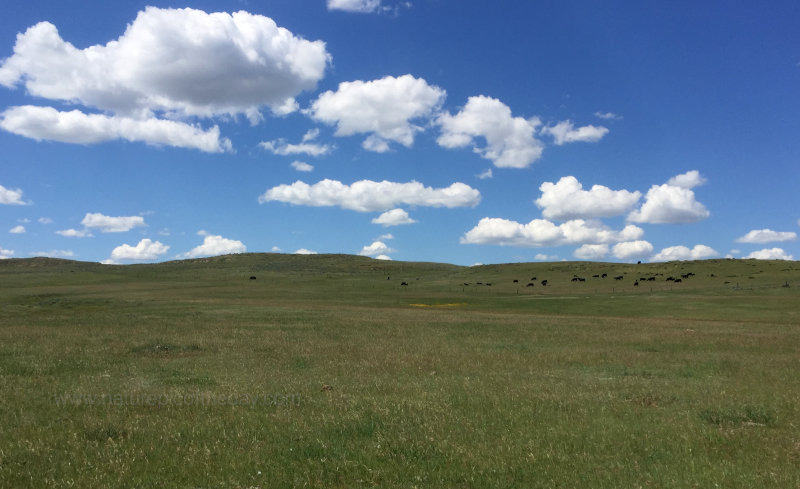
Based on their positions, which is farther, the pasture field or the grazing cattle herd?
the grazing cattle herd

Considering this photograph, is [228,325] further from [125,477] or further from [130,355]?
[125,477]

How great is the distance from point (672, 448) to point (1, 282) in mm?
135924

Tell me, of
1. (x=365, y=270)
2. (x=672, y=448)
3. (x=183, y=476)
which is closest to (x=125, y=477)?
(x=183, y=476)

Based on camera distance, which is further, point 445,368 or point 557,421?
point 445,368

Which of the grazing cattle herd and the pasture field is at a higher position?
the grazing cattle herd

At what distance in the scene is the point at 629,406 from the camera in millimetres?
→ 13445

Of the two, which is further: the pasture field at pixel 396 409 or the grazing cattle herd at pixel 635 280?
the grazing cattle herd at pixel 635 280

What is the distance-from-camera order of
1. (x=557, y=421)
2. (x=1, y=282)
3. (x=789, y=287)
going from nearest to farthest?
(x=557, y=421)
(x=789, y=287)
(x=1, y=282)

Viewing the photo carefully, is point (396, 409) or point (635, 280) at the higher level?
point (635, 280)

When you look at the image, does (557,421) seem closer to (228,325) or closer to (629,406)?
(629,406)

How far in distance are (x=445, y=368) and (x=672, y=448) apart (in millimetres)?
10454

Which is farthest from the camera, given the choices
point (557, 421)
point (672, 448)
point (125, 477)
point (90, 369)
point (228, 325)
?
point (228, 325)

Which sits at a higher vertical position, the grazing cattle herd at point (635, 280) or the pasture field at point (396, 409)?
the grazing cattle herd at point (635, 280)

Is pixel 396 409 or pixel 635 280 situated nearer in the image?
pixel 396 409
